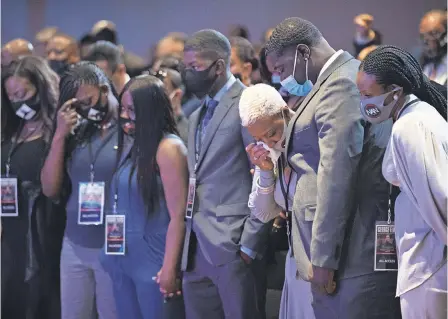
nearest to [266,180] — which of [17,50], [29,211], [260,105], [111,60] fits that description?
[260,105]

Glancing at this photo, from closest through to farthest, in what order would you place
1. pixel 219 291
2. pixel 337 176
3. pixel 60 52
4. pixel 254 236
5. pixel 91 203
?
1. pixel 337 176
2. pixel 254 236
3. pixel 219 291
4. pixel 91 203
5. pixel 60 52

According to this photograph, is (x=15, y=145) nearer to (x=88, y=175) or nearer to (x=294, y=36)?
(x=88, y=175)

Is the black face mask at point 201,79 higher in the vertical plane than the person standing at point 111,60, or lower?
lower

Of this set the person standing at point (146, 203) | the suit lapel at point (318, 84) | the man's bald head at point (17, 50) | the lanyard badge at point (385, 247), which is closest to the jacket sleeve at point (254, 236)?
the person standing at point (146, 203)

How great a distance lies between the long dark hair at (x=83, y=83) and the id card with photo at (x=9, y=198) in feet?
1.41

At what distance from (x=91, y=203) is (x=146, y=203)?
335 mm

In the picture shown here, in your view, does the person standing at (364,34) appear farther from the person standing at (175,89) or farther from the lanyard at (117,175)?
the lanyard at (117,175)

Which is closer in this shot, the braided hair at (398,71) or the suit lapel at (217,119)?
the braided hair at (398,71)

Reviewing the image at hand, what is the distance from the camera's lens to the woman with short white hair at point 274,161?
2871 mm

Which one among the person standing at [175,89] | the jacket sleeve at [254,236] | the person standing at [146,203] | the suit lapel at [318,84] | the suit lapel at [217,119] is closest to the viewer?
the suit lapel at [318,84]

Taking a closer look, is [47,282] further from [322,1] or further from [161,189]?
[322,1]

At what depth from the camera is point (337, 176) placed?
2.60 metres

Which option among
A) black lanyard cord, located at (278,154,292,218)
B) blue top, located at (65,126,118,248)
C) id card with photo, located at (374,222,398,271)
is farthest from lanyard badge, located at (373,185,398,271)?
blue top, located at (65,126,118,248)

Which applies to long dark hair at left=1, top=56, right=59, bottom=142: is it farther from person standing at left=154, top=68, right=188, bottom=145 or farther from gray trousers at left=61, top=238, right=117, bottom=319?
gray trousers at left=61, top=238, right=117, bottom=319
